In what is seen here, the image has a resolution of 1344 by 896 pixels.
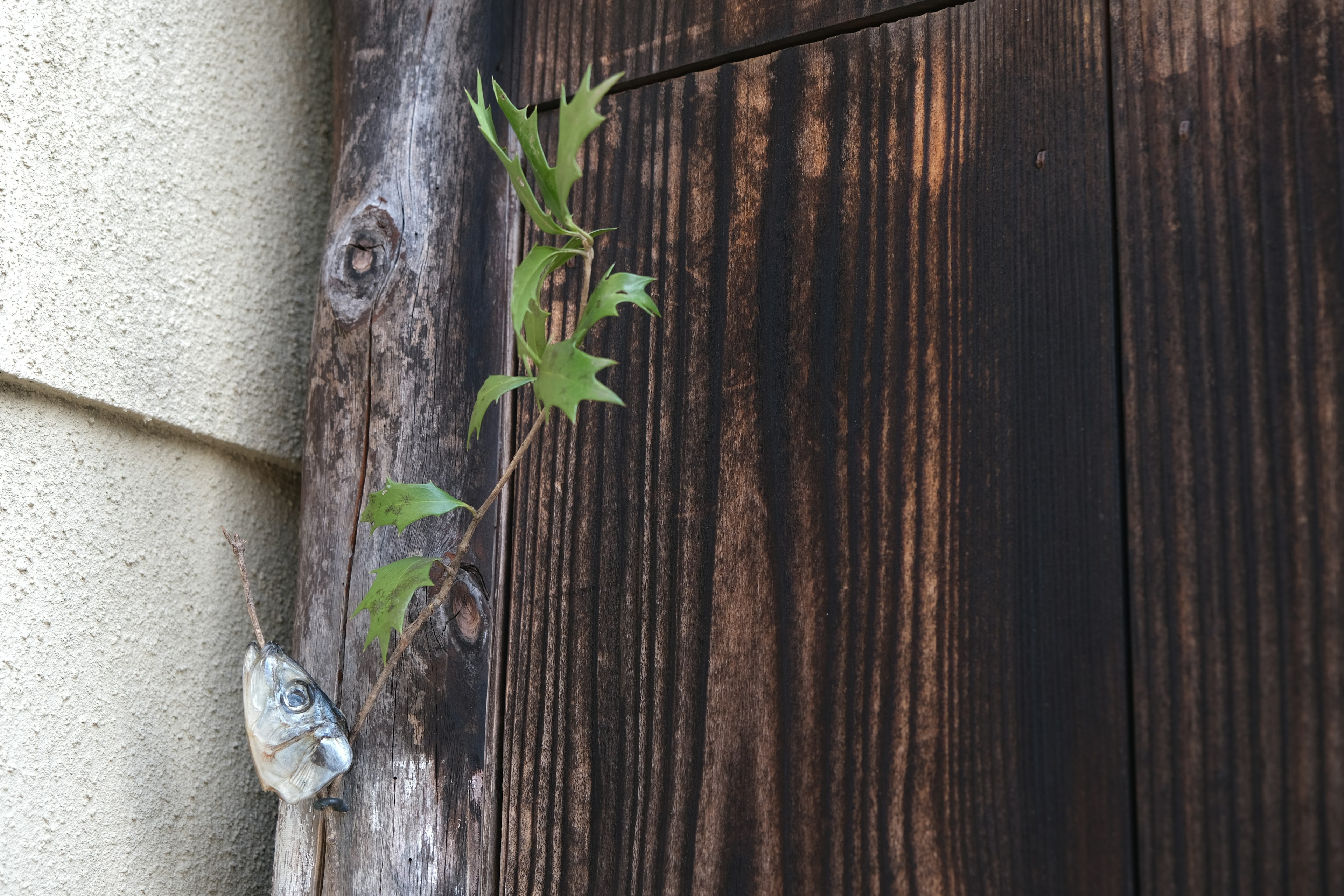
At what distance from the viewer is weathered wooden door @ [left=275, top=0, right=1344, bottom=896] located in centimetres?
60

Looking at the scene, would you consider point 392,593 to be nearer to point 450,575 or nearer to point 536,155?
point 450,575

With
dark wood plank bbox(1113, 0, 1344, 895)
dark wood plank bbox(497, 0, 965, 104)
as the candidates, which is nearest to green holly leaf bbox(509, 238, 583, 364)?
dark wood plank bbox(497, 0, 965, 104)

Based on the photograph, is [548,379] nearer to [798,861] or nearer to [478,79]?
[478,79]

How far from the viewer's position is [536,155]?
2.25ft

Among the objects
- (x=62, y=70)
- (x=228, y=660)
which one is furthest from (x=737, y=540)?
(x=62, y=70)

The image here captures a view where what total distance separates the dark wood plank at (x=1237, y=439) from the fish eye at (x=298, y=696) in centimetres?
63

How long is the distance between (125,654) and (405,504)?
347mm

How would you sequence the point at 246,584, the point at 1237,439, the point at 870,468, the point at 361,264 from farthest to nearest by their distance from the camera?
1. the point at 361,264
2. the point at 246,584
3. the point at 870,468
4. the point at 1237,439

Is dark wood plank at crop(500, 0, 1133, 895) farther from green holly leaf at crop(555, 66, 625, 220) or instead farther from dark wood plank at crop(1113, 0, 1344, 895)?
green holly leaf at crop(555, 66, 625, 220)

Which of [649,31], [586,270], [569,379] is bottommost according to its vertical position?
[569,379]

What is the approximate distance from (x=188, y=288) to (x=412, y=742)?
505 mm

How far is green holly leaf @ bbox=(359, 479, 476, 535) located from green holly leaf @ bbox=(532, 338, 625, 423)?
16cm

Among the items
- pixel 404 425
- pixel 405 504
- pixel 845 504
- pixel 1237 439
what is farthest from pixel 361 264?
pixel 1237 439

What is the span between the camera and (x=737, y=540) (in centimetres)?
75
